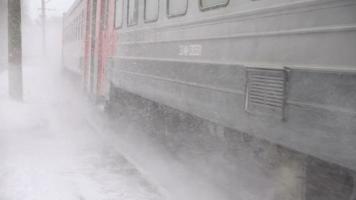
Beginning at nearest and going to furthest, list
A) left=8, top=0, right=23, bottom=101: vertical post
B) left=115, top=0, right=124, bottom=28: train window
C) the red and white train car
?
left=115, top=0, right=124, bottom=28: train window
the red and white train car
left=8, top=0, right=23, bottom=101: vertical post

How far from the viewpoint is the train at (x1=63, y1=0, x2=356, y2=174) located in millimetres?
3233

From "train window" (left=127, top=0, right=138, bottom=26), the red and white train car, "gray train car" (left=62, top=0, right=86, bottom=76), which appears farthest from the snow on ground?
"gray train car" (left=62, top=0, right=86, bottom=76)

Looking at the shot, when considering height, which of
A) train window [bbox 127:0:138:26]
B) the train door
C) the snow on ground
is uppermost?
train window [bbox 127:0:138:26]

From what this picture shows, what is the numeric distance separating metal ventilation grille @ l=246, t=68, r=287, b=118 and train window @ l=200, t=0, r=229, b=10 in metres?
0.82

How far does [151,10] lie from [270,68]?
11.9 feet

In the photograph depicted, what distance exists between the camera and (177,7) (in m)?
6.22

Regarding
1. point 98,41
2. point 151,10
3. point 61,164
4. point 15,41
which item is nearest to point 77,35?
point 15,41

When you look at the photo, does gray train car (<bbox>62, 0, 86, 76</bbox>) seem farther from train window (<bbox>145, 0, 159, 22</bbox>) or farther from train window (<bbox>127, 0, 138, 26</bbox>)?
train window (<bbox>145, 0, 159, 22</bbox>)

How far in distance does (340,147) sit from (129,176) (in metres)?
3.68

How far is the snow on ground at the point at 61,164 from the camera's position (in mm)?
5742

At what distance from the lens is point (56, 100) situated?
15.6 meters

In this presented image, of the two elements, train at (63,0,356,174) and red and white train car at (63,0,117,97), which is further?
red and white train car at (63,0,117,97)

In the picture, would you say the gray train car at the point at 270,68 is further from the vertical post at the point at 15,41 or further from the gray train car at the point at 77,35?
the gray train car at the point at 77,35

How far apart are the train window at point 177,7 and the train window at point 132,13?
71.8 inches
